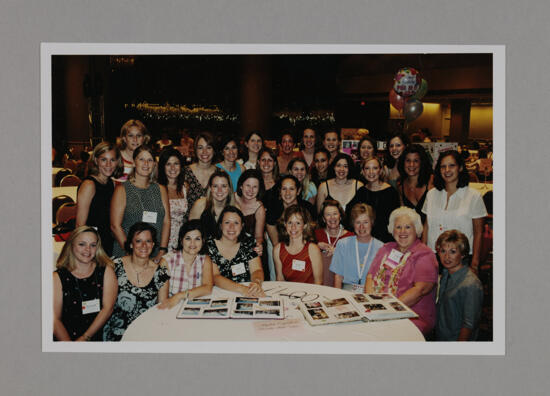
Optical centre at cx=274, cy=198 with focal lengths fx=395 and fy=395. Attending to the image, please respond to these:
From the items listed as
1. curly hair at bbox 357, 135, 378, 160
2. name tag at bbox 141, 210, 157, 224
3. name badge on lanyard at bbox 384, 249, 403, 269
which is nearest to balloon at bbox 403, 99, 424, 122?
curly hair at bbox 357, 135, 378, 160

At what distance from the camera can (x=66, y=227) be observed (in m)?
2.56

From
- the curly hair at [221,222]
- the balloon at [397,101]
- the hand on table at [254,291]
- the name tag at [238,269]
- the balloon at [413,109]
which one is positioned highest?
the balloon at [397,101]

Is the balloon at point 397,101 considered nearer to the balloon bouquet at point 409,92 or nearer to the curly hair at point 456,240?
the balloon bouquet at point 409,92

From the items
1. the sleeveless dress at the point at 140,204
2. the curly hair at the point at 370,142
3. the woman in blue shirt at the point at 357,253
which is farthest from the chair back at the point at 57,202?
the curly hair at the point at 370,142

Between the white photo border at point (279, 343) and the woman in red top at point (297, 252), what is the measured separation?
1.51ft

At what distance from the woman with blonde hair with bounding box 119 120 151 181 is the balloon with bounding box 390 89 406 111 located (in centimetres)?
218

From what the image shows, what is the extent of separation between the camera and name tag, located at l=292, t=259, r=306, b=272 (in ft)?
8.77

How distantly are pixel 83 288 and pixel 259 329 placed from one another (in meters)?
1.13

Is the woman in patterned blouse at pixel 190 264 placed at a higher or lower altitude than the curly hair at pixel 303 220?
lower

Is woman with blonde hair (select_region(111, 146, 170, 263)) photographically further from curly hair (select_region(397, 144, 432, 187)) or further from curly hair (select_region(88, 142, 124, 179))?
curly hair (select_region(397, 144, 432, 187))

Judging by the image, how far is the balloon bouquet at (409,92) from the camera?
10.3 ft
